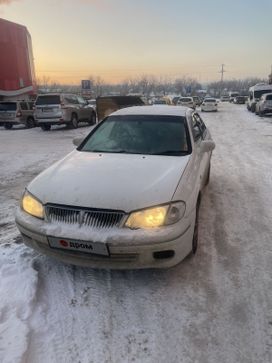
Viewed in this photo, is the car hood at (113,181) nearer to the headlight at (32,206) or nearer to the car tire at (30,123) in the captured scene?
the headlight at (32,206)

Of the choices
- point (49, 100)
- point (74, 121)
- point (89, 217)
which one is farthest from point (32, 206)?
point (74, 121)

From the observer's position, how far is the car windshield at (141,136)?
4.02m

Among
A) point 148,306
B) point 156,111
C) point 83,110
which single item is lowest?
point 148,306

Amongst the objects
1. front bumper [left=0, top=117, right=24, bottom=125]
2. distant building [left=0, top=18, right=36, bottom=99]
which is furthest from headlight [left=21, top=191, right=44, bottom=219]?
distant building [left=0, top=18, right=36, bottom=99]

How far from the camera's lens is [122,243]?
2.69 m

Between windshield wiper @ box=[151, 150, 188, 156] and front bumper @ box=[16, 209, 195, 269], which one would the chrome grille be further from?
windshield wiper @ box=[151, 150, 188, 156]

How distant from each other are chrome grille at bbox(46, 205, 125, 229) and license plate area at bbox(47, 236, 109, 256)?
16cm

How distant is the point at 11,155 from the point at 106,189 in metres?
8.17

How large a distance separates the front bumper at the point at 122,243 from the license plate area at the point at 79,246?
0.03m

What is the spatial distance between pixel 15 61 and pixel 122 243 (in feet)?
89.9

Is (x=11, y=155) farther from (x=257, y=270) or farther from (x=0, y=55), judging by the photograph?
(x=0, y=55)

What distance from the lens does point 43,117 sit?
16.3m

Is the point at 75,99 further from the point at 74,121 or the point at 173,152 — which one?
the point at 173,152

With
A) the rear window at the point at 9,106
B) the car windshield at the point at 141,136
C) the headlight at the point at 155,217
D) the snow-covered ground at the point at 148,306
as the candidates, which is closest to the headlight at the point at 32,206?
the snow-covered ground at the point at 148,306
